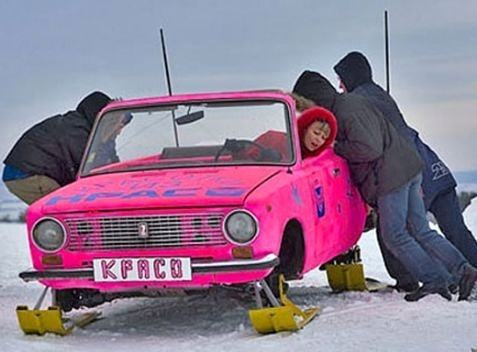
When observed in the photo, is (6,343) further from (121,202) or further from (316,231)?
(316,231)

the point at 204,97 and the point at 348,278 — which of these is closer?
the point at 204,97

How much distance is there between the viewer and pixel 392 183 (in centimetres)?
756

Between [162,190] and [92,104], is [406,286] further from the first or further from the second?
[92,104]

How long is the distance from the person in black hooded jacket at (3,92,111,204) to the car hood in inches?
64.9

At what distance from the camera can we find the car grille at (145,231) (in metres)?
6.05

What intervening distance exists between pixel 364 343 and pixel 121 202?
1.73 metres

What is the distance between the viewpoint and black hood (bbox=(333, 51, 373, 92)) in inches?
331

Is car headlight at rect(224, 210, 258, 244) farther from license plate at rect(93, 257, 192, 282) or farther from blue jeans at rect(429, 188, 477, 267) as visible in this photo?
blue jeans at rect(429, 188, 477, 267)

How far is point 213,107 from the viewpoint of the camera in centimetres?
752

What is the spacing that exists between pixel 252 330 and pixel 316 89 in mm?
2183

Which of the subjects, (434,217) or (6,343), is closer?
(6,343)

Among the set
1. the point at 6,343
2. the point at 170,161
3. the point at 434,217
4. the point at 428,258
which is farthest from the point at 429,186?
the point at 6,343

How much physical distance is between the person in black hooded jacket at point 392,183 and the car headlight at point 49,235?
7.43 feet

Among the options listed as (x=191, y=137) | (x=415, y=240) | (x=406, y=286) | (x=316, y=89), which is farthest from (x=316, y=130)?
(x=406, y=286)
